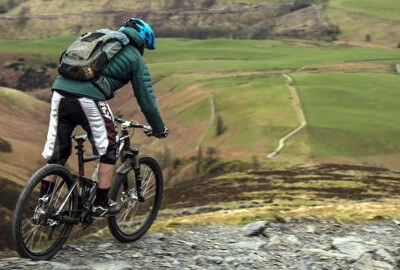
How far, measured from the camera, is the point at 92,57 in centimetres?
967

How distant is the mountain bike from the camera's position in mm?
9422

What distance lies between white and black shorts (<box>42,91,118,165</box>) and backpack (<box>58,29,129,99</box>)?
356 millimetres


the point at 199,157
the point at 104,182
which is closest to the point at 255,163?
the point at 199,157

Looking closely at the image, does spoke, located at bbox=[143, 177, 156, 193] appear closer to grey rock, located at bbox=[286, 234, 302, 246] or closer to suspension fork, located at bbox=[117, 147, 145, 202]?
suspension fork, located at bbox=[117, 147, 145, 202]

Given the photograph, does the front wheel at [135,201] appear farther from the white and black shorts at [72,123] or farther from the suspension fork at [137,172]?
the white and black shorts at [72,123]

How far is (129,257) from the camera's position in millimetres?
10852

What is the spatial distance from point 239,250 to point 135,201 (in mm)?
2525

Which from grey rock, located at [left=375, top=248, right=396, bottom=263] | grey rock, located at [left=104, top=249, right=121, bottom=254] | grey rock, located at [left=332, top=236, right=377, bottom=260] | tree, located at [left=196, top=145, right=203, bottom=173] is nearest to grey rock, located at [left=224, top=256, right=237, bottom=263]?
grey rock, located at [left=104, top=249, right=121, bottom=254]

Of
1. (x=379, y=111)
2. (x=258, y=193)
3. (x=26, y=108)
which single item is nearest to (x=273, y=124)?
(x=379, y=111)

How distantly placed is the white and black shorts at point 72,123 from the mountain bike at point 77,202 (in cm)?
23

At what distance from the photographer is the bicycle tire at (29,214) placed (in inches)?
358

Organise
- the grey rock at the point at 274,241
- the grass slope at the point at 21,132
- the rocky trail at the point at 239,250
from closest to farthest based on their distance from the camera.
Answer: the rocky trail at the point at 239,250 → the grey rock at the point at 274,241 → the grass slope at the point at 21,132

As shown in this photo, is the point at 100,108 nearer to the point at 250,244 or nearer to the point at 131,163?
the point at 131,163

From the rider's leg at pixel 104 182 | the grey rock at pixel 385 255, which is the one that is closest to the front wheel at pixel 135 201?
the rider's leg at pixel 104 182
